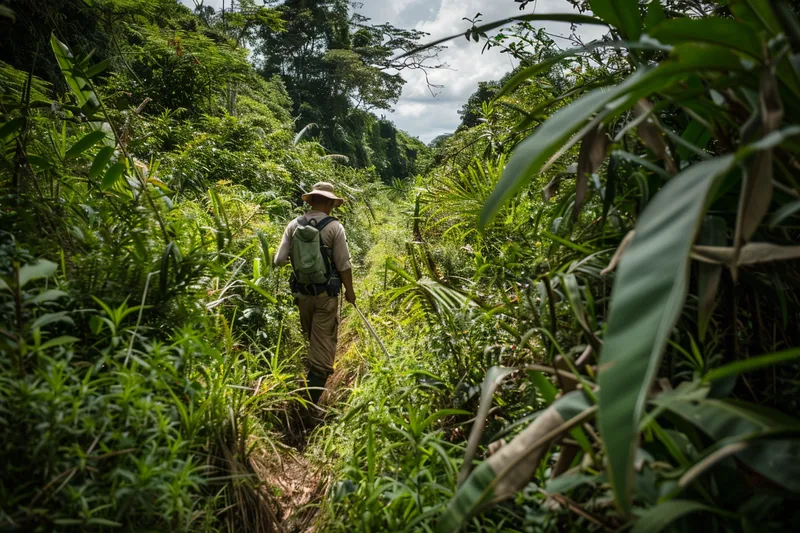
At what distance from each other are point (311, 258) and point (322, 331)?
23.6 inches

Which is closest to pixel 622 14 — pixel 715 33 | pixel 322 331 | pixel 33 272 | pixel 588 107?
pixel 715 33

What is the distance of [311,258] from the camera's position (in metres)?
3.02

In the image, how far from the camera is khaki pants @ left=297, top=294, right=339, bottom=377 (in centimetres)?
315

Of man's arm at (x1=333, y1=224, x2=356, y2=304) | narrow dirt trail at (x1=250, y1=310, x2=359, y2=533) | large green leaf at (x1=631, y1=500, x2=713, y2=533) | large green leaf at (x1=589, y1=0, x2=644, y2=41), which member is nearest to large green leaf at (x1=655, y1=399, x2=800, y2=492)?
large green leaf at (x1=631, y1=500, x2=713, y2=533)

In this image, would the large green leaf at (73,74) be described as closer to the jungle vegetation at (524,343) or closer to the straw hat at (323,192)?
the jungle vegetation at (524,343)

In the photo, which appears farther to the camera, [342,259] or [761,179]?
[342,259]

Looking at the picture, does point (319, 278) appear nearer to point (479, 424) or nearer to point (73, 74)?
point (73, 74)

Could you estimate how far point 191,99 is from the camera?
799cm

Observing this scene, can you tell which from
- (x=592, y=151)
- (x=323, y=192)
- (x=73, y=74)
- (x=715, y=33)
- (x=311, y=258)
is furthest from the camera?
(x=323, y=192)

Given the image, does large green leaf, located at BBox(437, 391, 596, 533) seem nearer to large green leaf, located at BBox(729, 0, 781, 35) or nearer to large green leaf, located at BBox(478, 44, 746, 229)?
large green leaf, located at BBox(478, 44, 746, 229)

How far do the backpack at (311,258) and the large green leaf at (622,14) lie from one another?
227 centimetres

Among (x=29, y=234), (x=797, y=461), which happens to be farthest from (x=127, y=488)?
(x=797, y=461)

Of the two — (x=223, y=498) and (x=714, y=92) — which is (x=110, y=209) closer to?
(x=223, y=498)

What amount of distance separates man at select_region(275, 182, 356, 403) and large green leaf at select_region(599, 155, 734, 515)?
8.78 ft
